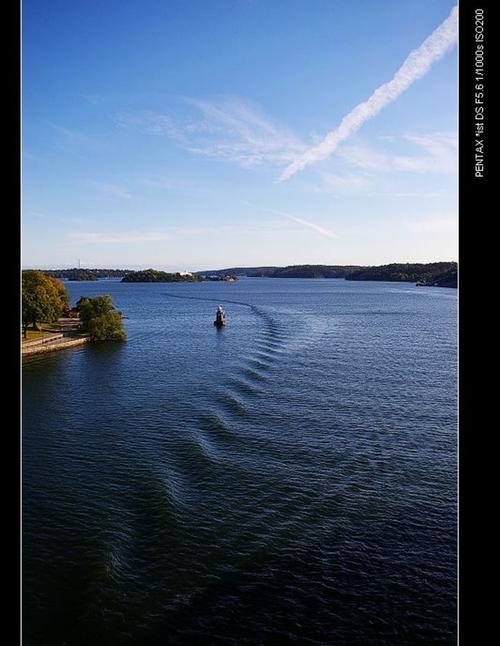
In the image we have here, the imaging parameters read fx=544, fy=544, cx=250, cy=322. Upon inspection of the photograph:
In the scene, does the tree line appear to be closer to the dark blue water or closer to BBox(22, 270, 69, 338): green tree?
BBox(22, 270, 69, 338): green tree

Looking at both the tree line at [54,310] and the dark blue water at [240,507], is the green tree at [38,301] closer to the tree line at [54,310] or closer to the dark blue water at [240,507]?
the tree line at [54,310]

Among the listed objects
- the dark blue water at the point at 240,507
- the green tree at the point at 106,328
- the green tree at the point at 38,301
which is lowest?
the dark blue water at the point at 240,507

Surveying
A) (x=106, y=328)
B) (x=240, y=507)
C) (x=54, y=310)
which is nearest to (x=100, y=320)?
(x=106, y=328)

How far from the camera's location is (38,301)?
4522 cm

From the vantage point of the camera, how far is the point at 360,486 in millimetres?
17969

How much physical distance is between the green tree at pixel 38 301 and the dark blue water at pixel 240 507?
12105 millimetres

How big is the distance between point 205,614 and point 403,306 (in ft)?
254

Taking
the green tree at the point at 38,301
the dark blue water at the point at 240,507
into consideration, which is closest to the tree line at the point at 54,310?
the green tree at the point at 38,301

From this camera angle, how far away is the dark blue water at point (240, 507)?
11742mm

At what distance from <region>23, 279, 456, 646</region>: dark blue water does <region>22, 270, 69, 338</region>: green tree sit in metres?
12.1

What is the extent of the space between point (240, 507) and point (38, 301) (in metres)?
34.1

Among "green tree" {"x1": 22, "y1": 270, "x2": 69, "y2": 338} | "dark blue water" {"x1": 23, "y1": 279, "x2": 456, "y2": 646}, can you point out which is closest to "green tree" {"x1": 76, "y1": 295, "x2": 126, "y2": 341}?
"green tree" {"x1": 22, "y1": 270, "x2": 69, "y2": 338}
